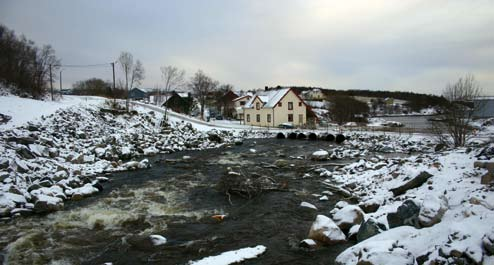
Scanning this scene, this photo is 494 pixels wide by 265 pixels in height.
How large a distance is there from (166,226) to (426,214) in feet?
23.3

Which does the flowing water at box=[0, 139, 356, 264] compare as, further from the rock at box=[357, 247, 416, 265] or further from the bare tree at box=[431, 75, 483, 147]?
the bare tree at box=[431, 75, 483, 147]

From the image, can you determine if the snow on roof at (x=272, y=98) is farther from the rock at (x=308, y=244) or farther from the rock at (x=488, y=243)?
the rock at (x=488, y=243)

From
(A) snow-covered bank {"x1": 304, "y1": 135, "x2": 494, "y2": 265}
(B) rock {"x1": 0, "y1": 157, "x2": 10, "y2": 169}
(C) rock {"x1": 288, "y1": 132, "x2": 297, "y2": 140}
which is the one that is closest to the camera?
(A) snow-covered bank {"x1": 304, "y1": 135, "x2": 494, "y2": 265}

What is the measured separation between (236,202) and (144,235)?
4.07m

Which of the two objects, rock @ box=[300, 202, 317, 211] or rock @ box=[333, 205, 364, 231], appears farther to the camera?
rock @ box=[300, 202, 317, 211]

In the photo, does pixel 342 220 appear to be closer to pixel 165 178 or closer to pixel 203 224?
pixel 203 224

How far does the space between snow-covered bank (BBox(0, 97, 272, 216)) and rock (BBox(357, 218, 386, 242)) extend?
33.3 ft

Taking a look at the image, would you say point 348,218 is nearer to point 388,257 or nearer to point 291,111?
point 388,257

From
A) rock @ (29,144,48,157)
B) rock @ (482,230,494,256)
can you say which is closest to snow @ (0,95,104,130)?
rock @ (29,144,48,157)

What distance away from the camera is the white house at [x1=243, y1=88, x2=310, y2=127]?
50.1 m

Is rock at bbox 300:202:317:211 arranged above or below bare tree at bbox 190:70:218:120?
below

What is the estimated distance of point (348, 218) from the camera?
350 inches

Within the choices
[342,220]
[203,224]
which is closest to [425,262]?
[342,220]

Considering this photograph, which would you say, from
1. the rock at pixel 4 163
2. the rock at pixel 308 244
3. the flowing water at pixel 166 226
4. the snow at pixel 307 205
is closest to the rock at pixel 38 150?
the rock at pixel 4 163
